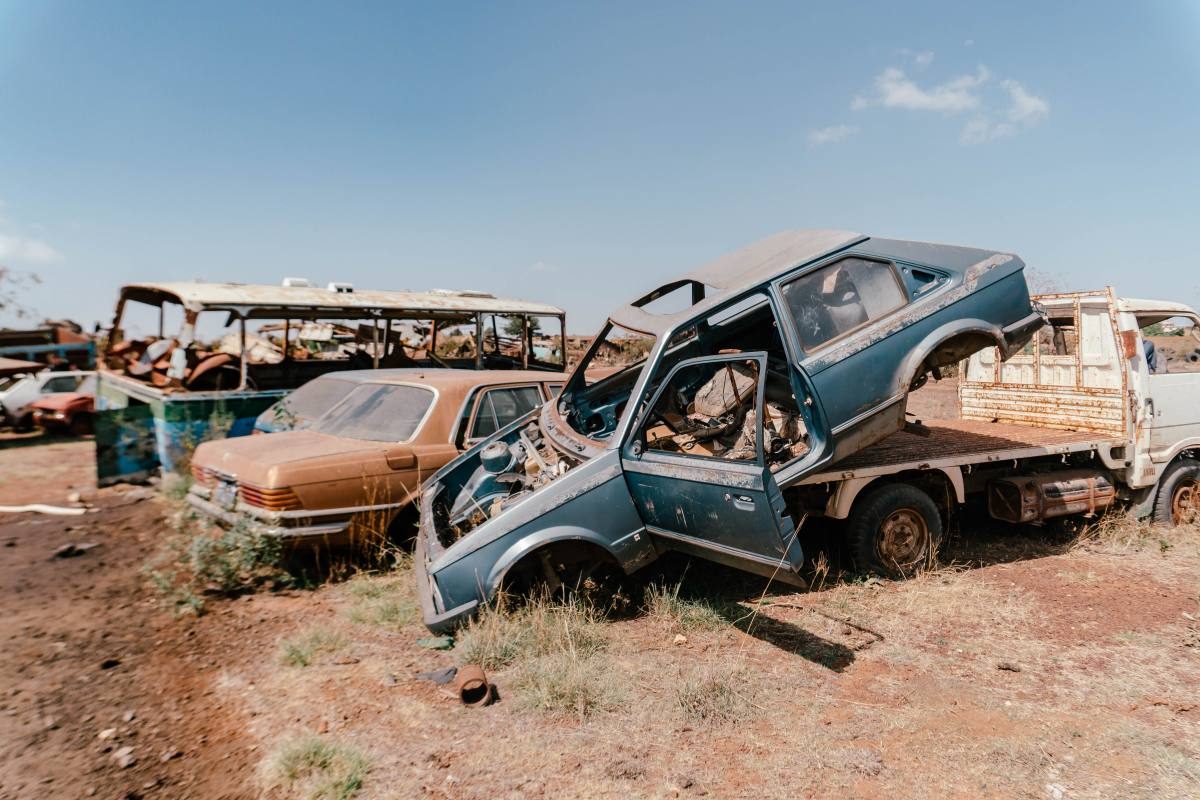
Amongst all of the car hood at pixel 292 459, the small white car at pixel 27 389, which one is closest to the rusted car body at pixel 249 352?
the car hood at pixel 292 459

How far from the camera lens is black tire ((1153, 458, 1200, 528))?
6613mm

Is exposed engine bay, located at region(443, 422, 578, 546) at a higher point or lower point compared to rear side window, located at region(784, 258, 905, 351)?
lower

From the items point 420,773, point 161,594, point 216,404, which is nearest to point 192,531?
point 161,594

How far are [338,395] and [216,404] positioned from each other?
1848mm

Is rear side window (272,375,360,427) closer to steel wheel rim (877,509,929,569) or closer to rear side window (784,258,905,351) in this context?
rear side window (784,258,905,351)

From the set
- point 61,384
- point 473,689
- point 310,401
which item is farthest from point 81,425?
point 473,689

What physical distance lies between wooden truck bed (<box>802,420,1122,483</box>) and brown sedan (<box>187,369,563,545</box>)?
2.93m

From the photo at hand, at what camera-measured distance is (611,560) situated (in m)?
4.50

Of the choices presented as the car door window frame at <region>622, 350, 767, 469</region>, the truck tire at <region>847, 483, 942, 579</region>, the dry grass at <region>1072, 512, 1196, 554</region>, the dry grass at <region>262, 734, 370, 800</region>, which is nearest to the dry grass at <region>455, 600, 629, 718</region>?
the dry grass at <region>262, 734, 370, 800</region>

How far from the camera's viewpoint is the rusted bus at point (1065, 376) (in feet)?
21.4

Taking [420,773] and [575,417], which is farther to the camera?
[575,417]

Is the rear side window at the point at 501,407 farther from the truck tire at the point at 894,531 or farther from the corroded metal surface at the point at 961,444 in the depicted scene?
the truck tire at the point at 894,531

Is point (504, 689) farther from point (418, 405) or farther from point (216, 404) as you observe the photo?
point (216, 404)

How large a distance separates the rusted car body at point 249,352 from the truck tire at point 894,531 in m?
6.77
